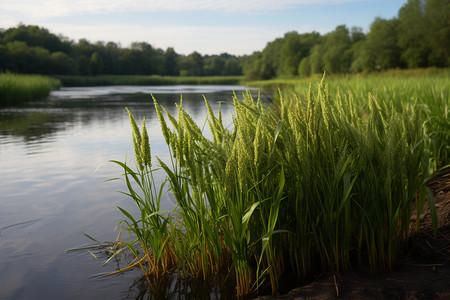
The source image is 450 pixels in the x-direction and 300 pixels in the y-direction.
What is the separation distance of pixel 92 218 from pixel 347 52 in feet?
272

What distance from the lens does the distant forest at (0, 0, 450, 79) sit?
56.5 m

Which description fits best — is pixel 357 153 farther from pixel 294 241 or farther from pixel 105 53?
pixel 105 53

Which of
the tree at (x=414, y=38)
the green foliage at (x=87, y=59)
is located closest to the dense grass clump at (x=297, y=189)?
the tree at (x=414, y=38)

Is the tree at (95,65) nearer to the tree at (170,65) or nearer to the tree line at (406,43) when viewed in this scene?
the tree at (170,65)

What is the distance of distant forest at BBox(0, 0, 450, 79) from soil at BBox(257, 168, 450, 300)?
193 ft

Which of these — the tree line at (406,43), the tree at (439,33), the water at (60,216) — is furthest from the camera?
the tree line at (406,43)

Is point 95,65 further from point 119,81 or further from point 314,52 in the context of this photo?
point 314,52

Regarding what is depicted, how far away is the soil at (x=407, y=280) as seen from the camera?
2502 mm

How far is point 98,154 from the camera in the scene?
401 inches

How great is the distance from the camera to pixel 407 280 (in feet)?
8.80

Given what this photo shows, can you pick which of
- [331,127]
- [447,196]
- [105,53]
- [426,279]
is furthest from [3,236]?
[105,53]

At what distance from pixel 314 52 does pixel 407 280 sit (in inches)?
3721

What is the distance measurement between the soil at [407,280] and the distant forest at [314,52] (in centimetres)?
5895

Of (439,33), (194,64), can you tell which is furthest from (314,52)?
(194,64)
